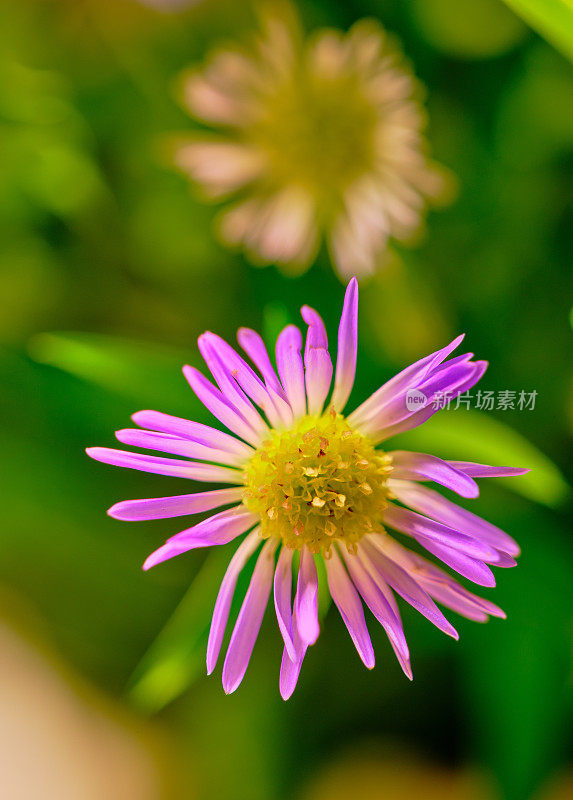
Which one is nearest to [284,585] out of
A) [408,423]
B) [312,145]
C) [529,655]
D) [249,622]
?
[249,622]

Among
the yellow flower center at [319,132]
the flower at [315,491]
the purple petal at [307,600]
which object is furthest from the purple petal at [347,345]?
the yellow flower center at [319,132]

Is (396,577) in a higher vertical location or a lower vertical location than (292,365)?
lower

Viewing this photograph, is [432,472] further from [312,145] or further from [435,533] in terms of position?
[312,145]

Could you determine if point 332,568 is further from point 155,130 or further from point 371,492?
point 155,130

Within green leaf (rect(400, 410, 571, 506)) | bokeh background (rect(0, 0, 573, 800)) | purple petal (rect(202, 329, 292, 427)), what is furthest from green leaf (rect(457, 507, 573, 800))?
purple petal (rect(202, 329, 292, 427))

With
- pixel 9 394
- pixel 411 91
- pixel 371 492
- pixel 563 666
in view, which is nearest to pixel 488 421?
pixel 371 492
